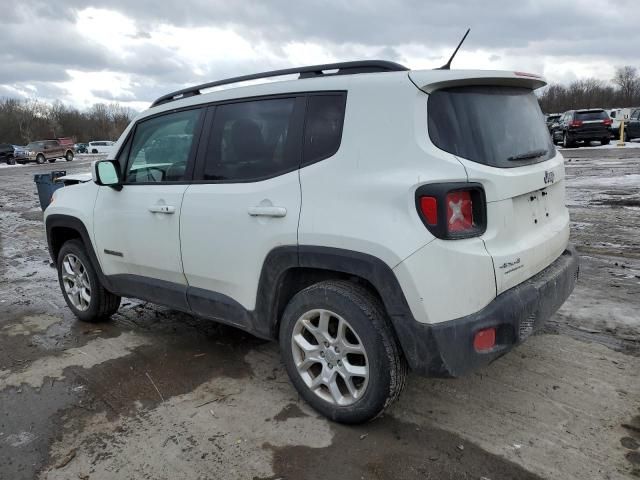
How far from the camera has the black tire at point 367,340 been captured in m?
2.61

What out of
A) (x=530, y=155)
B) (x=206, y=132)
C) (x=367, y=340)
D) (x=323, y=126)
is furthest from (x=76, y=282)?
(x=530, y=155)

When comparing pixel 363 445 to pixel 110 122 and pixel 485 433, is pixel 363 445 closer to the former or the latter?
pixel 485 433

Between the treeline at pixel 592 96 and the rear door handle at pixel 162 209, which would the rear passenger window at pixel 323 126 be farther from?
the treeline at pixel 592 96

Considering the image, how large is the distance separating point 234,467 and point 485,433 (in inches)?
52.1

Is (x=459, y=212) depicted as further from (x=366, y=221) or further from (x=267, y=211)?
(x=267, y=211)

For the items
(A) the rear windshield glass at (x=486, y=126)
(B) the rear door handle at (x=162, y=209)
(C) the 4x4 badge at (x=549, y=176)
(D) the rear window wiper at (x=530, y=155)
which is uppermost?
(A) the rear windshield glass at (x=486, y=126)

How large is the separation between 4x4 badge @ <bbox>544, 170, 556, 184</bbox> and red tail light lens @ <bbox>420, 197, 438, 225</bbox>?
960mm

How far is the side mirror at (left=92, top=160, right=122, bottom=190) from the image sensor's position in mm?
3965

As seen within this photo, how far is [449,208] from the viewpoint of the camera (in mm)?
2412

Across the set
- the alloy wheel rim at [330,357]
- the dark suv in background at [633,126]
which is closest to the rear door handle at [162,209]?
the alloy wheel rim at [330,357]

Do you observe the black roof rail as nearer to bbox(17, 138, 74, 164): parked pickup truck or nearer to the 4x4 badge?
the 4x4 badge

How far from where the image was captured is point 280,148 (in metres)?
3.04

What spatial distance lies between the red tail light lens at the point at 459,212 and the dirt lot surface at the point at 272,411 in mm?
1145

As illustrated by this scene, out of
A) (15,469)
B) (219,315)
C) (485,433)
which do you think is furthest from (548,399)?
(15,469)
